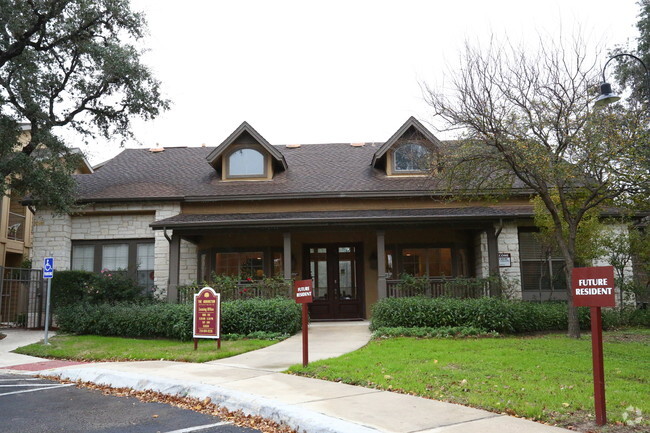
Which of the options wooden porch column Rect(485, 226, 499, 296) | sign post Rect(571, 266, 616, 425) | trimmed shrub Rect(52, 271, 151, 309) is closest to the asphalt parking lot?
sign post Rect(571, 266, 616, 425)

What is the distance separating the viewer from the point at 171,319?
1326 cm

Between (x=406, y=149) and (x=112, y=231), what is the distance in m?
9.92

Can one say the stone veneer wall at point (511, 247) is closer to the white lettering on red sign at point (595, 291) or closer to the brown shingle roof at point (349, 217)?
the brown shingle roof at point (349, 217)

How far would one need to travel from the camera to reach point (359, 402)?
20.4 feet

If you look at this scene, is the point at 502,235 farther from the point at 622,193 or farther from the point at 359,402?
the point at 359,402

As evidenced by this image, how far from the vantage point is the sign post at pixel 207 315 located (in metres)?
11.1

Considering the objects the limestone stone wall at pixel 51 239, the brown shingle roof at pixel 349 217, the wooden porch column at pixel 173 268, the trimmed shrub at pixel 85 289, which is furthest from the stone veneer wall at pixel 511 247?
the limestone stone wall at pixel 51 239

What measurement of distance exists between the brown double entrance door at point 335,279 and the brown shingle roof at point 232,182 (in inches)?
74.3

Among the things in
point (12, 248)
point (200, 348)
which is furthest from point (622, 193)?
point (12, 248)

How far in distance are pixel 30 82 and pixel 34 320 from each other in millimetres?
6962

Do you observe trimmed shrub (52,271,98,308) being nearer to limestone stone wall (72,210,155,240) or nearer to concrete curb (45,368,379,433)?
limestone stone wall (72,210,155,240)

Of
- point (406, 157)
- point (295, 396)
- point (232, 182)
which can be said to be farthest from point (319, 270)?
point (295, 396)

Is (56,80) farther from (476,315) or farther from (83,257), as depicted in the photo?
(476,315)

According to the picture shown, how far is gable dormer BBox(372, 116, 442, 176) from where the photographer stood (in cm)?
1652
